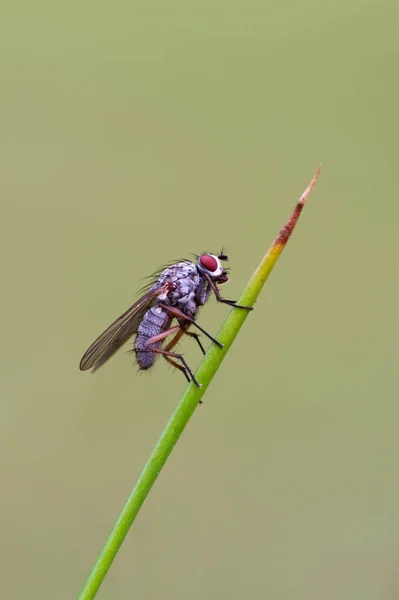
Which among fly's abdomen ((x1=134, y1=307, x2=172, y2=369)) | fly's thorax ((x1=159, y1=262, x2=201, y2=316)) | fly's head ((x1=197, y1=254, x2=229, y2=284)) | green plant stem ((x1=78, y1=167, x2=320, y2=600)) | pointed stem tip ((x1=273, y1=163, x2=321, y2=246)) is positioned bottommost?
fly's abdomen ((x1=134, y1=307, x2=172, y2=369))

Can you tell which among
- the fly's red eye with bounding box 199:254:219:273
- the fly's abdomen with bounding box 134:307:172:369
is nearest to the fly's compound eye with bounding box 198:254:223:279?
the fly's red eye with bounding box 199:254:219:273

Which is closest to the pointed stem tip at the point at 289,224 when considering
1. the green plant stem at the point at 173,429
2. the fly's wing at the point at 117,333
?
the green plant stem at the point at 173,429

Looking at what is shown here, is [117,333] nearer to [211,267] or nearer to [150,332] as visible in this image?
[150,332]

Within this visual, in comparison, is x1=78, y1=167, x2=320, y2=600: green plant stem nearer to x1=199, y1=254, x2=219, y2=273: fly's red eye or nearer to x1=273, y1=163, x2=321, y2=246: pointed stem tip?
x1=273, y1=163, x2=321, y2=246: pointed stem tip

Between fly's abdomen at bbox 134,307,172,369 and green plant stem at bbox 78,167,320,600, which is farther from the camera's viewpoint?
fly's abdomen at bbox 134,307,172,369

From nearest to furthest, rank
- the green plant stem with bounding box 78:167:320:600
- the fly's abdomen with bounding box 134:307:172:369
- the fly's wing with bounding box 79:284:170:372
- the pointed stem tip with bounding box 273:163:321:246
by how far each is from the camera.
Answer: the green plant stem with bounding box 78:167:320:600 → the pointed stem tip with bounding box 273:163:321:246 → the fly's wing with bounding box 79:284:170:372 → the fly's abdomen with bounding box 134:307:172:369

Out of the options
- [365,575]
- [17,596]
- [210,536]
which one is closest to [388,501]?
[365,575]

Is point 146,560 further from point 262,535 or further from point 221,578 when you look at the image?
point 262,535

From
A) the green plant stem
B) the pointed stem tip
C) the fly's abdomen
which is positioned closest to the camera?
the green plant stem
